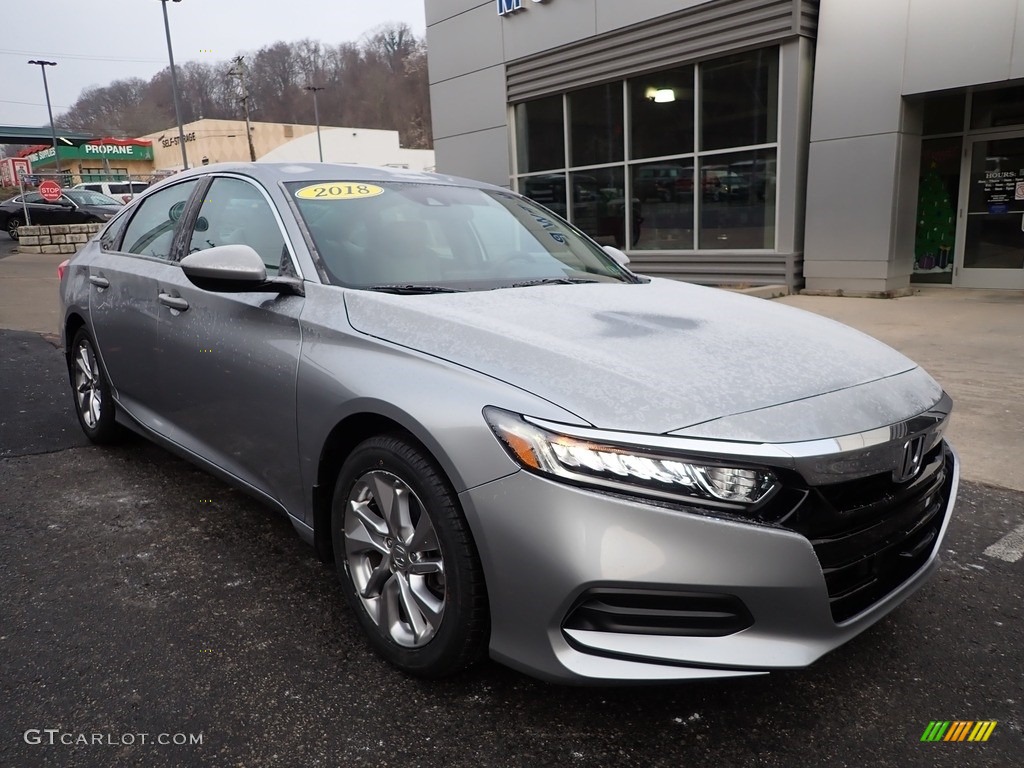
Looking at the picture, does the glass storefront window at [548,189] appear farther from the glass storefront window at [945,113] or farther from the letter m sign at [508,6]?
the glass storefront window at [945,113]

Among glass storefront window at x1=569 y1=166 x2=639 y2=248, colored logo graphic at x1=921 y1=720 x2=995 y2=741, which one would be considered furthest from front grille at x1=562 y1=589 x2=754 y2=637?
glass storefront window at x1=569 y1=166 x2=639 y2=248

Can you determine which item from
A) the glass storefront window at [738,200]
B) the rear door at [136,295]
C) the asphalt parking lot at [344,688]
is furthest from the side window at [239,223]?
the glass storefront window at [738,200]

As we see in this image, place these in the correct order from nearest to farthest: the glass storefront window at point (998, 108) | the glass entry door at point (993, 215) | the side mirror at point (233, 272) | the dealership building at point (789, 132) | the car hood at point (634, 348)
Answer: the car hood at point (634, 348), the side mirror at point (233, 272), the dealership building at point (789, 132), the glass storefront window at point (998, 108), the glass entry door at point (993, 215)

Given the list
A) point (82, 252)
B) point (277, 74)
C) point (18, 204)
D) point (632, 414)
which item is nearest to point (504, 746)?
point (632, 414)

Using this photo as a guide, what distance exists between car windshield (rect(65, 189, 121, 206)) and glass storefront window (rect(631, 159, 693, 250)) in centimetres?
1743

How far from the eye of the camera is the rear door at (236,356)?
281 cm

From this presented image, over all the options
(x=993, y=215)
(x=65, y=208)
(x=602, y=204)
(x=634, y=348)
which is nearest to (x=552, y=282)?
(x=634, y=348)

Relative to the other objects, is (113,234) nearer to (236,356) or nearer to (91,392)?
(91,392)

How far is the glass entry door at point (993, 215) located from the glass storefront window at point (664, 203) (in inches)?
151

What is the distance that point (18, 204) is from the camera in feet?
78.4

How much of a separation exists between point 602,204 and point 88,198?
17.0m

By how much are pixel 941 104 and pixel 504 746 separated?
1171cm

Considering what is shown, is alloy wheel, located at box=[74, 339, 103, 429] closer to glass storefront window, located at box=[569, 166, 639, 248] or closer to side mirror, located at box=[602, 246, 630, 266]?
side mirror, located at box=[602, 246, 630, 266]

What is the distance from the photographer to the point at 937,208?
11.4 m
